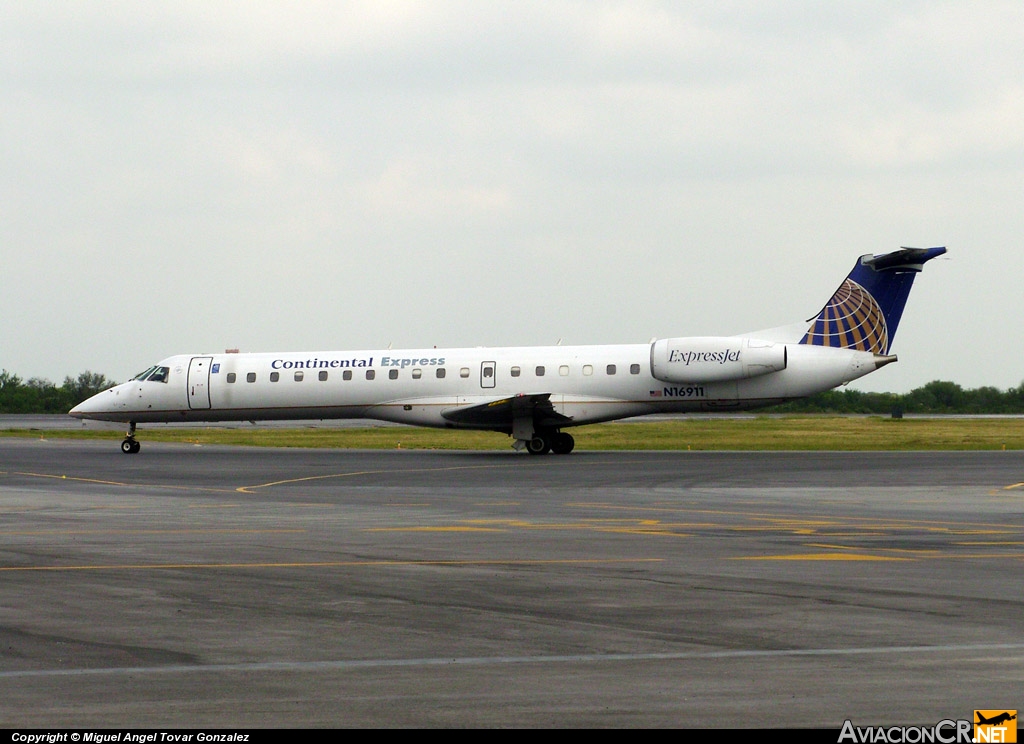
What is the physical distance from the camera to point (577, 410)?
37.0 metres

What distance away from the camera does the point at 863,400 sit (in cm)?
10475

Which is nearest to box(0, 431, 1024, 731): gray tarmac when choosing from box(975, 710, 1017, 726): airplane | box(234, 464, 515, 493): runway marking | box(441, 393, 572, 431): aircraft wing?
box(975, 710, 1017, 726): airplane

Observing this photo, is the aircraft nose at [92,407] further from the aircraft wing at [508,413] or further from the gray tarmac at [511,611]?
the gray tarmac at [511,611]

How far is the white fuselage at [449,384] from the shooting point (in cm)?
3622

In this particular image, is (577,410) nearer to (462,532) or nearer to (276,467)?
(276,467)

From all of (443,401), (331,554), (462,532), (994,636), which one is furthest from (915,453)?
(994,636)

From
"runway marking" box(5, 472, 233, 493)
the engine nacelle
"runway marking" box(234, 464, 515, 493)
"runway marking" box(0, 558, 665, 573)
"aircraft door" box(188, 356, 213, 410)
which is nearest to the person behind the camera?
"runway marking" box(0, 558, 665, 573)

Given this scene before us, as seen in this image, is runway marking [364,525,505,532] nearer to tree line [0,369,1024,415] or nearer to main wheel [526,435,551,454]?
main wheel [526,435,551,454]

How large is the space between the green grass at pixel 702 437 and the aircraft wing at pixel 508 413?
16.9ft

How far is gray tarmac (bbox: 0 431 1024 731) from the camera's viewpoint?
6.60 metres

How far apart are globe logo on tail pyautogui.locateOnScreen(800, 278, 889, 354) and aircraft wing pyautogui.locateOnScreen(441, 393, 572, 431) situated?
7719 mm

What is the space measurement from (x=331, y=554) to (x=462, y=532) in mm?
2942

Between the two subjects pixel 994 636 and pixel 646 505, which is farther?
pixel 646 505

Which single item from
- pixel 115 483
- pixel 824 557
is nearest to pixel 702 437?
pixel 115 483
